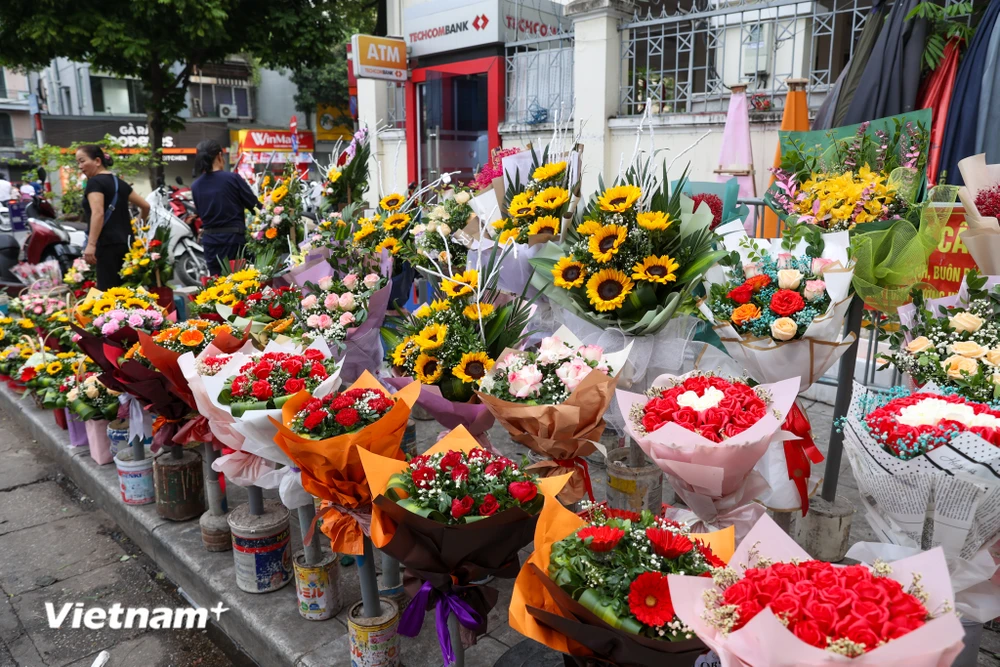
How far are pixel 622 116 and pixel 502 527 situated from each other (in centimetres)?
675

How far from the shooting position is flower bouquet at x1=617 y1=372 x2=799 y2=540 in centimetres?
173

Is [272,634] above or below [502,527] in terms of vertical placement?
below

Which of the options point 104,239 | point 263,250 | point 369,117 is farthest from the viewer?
point 369,117

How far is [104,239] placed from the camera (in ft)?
19.2

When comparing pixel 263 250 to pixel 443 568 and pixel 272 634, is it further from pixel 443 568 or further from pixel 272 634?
pixel 443 568

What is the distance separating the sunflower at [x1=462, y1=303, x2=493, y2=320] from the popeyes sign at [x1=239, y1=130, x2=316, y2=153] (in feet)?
79.8

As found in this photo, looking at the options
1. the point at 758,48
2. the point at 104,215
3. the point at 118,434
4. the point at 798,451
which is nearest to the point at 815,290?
the point at 798,451

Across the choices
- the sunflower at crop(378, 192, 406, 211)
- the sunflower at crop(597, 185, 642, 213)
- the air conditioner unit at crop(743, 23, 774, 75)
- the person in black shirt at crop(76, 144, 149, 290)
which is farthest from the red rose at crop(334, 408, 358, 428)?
the air conditioner unit at crop(743, 23, 774, 75)

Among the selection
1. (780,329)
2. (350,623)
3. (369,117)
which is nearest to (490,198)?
(780,329)

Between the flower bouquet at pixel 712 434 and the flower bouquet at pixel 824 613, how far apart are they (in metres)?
0.42

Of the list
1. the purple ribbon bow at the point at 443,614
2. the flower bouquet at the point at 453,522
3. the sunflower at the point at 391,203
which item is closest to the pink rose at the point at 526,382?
the flower bouquet at the point at 453,522

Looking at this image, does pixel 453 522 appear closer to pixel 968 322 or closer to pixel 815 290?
pixel 815 290

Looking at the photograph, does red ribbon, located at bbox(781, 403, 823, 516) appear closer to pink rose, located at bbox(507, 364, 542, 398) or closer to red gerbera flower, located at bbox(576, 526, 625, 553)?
pink rose, located at bbox(507, 364, 542, 398)

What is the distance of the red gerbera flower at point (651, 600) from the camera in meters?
1.35
